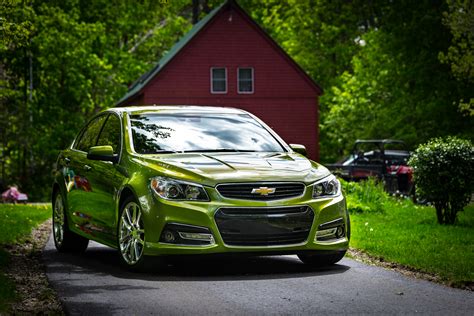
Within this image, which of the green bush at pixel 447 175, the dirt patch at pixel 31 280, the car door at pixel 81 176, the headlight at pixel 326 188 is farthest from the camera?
the green bush at pixel 447 175

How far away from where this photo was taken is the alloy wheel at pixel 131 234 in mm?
10055

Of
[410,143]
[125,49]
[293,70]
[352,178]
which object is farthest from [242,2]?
[352,178]

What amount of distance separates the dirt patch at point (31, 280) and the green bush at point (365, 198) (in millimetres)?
6450

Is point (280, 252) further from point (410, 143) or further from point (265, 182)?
point (410, 143)

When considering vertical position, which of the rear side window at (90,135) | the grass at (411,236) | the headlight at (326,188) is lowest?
the grass at (411,236)

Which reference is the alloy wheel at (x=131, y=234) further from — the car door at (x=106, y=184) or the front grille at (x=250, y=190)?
the front grille at (x=250, y=190)

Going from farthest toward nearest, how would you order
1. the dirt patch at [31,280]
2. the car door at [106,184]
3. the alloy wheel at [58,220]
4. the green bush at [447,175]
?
1. the green bush at [447,175]
2. the alloy wheel at [58,220]
3. the car door at [106,184]
4. the dirt patch at [31,280]

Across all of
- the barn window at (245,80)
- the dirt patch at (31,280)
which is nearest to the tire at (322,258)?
the dirt patch at (31,280)

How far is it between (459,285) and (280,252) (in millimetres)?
1726

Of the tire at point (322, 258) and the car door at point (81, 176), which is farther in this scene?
the car door at point (81, 176)

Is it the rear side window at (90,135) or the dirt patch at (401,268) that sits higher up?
the rear side window at (90,135)

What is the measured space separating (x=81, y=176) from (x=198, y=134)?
5.56 feet

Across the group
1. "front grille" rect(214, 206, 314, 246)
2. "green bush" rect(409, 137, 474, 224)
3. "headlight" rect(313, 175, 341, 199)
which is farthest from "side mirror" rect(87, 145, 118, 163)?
"green bush" rect(409, 137, 474, 224)

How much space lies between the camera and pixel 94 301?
27.8 feet
